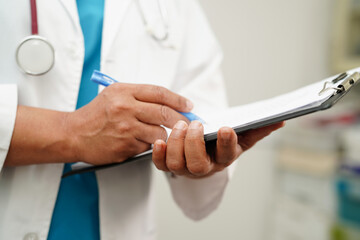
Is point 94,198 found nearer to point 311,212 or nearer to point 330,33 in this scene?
point 311,212

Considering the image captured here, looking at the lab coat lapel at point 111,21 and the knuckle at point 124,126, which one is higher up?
the lab coat lapel at point 111,21

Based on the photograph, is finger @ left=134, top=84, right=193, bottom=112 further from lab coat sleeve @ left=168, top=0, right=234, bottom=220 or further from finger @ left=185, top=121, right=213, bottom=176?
lab coat sleeve @ left=168, top=0, right=234, bottom=220

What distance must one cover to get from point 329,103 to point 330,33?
1.62 metres

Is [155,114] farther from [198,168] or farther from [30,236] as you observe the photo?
[30,236]

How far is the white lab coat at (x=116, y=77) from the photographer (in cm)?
49

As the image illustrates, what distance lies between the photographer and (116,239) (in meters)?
0.59

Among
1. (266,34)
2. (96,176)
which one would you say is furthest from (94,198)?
(266,34)

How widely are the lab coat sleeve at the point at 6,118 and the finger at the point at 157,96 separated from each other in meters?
0.18

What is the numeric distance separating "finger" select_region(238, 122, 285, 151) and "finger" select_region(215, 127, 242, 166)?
0.05m

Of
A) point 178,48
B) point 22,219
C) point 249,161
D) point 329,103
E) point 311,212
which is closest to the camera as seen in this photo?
point 329,103

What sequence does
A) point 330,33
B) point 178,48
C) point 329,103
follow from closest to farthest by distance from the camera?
point 329,103
point 178,48
point 330,33

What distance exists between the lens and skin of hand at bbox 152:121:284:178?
40 cm

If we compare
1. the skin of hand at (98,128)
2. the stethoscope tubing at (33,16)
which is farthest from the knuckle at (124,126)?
the stethoscope tubing at (33,16)

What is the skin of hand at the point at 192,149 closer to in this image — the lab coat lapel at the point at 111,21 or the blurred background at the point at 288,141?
the lab coat lapel at the point at 111,21
